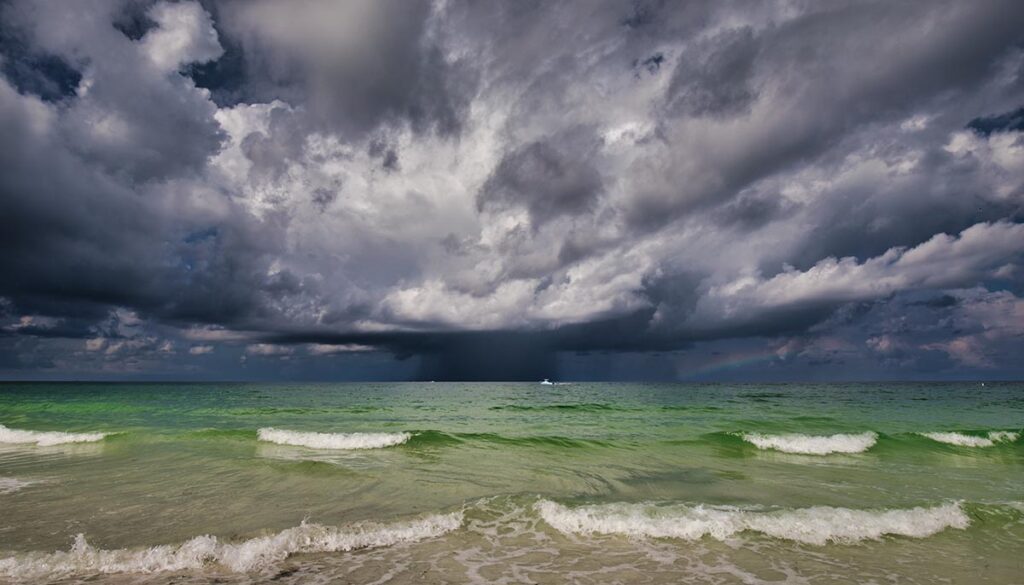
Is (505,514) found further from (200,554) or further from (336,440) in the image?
(336,440)

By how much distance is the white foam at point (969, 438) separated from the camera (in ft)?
80.2

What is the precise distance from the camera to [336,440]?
75.2ft

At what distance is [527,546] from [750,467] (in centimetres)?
1215

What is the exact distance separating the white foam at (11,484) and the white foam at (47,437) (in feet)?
33.0

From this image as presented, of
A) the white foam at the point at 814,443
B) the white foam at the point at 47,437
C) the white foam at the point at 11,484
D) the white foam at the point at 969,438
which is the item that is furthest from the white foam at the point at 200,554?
the white foam at the point at 969,438

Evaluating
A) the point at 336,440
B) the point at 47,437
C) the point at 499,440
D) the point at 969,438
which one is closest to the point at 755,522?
the point at 499,440

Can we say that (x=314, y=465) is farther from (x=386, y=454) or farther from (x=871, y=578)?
(x=871, y=578)

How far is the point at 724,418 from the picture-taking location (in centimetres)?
3662

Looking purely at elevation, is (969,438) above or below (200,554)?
below

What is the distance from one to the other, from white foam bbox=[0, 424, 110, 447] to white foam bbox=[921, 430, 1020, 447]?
4308 cm

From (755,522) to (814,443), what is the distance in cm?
1536

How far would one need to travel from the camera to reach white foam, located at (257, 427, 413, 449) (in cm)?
2217

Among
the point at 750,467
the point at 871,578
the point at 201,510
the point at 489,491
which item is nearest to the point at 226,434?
the point at 201,510

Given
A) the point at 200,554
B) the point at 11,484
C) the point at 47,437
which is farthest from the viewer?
the point at 47,437
